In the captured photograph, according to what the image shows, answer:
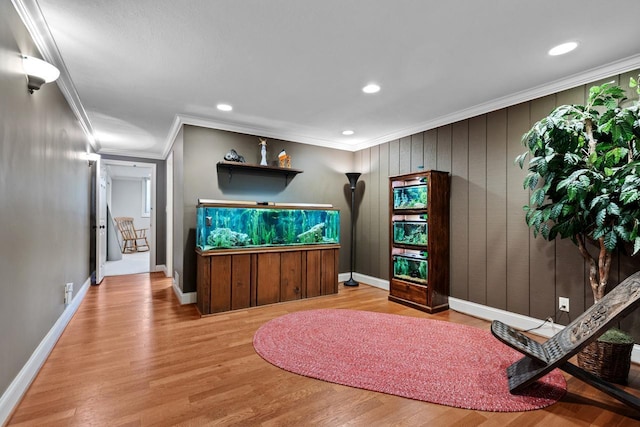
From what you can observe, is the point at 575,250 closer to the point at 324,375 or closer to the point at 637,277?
the point at 637,277

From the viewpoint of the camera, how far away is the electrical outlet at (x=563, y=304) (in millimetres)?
2672

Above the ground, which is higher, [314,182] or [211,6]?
[211,6]

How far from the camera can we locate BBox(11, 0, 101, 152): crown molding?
180cm

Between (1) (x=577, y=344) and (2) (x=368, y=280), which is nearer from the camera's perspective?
(1) (x=577, y=344)

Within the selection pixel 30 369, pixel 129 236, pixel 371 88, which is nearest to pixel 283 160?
pixel 371 88

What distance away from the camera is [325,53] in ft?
7.55

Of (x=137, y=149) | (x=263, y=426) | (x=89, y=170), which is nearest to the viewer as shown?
(x=263, y=426)

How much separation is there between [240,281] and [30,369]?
6.07ft

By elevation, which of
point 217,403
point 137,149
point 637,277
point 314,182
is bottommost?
point 217,403

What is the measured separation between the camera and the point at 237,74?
2.66 m

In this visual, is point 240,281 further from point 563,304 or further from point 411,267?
point 563,304

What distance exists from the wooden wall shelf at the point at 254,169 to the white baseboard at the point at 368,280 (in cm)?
183

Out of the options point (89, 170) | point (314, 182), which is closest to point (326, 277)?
point (314, 182)

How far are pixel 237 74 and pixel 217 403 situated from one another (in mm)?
2497
